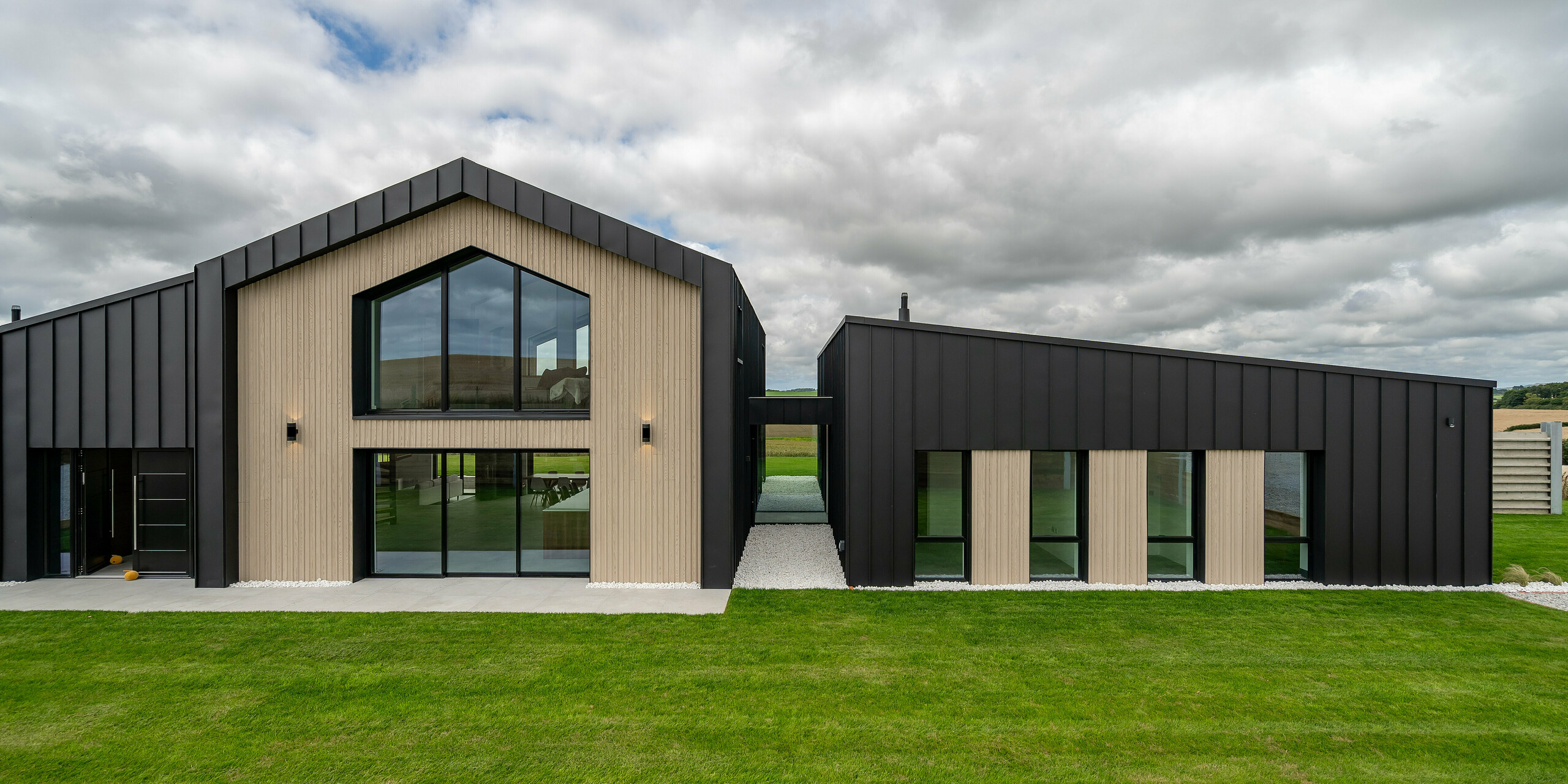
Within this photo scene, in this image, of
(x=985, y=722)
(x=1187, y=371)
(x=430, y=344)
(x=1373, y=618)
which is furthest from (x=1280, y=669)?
(x=430, y=344)

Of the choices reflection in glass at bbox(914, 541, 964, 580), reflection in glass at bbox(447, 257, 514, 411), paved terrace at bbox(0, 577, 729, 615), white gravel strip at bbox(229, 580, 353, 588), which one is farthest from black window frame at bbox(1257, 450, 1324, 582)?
white gravel strip at bbox(229, 580, 353, 588)

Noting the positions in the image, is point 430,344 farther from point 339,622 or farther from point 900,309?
point 900,309

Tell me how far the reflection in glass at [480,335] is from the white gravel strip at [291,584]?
10.1 ft

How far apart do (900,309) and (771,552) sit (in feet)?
17.2

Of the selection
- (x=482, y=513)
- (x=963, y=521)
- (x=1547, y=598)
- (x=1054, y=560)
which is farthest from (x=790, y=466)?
(x=1547, y=598)

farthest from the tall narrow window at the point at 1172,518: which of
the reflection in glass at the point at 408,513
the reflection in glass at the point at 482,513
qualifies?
the reflection in glass at the point at 408,513

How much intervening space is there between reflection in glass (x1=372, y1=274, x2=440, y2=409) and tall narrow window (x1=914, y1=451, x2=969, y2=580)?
7.67 metres

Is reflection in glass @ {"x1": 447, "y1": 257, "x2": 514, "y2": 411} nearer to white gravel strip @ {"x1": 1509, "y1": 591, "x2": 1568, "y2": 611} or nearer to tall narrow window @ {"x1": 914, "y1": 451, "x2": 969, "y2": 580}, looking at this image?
tall narrow window @ {"x1": 914, "y1": 451, "x2": 969, "y2": 580}

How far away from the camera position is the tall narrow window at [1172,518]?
9.30 m

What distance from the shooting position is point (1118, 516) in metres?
9.18

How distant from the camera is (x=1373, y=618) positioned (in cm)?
760

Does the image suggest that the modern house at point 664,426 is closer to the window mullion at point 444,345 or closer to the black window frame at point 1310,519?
the black window frame at point 1310,519

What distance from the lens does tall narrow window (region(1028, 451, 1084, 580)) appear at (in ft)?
30.4

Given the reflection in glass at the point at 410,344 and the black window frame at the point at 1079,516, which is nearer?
the black window frame at the point at 1079,516
